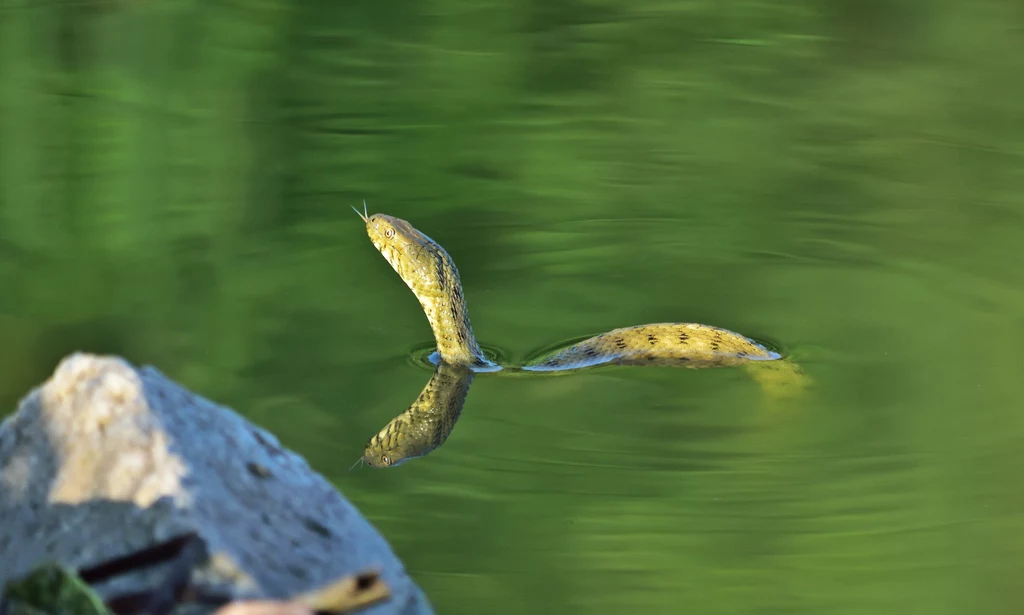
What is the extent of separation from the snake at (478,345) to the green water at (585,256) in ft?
0.38

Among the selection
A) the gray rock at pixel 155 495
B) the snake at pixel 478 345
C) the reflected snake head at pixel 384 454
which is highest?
the gray rock at pixel 155 495

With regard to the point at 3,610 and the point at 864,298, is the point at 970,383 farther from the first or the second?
the point at 3,610

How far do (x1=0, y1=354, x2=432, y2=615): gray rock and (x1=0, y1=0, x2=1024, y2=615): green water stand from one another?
3.29 feet

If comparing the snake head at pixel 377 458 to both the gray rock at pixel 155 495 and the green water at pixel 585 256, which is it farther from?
the gray rock at pixel 155 495

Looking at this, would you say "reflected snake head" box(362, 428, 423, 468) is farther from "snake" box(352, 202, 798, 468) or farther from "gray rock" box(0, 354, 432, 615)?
"gray rock" box(0, 354, 432, 615)

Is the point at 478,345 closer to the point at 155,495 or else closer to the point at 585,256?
the point at 585,256

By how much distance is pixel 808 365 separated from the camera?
488 cm

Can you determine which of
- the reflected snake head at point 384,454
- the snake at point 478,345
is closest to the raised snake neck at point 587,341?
the snake at point 478,345

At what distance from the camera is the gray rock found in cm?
197

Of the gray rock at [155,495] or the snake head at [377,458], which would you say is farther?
the snake head at [377,458]

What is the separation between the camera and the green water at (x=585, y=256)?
3574 millimetres

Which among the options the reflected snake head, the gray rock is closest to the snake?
the reflected snake head

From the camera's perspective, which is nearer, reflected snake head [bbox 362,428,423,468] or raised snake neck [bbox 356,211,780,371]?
reflected snake head [bbox 362,428,423,468]

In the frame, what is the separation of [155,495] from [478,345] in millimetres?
3155
